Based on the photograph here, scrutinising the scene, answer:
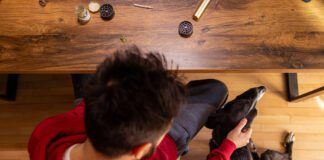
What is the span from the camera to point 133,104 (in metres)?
0.83

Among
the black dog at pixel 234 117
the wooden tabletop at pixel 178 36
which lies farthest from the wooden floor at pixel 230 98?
the wooden tabletop at pixel 178 36

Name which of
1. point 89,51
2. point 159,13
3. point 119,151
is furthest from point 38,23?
point 119,151

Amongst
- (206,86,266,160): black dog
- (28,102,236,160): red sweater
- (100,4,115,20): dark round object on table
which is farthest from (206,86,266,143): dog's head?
(100,4,115,20): dark round object on table

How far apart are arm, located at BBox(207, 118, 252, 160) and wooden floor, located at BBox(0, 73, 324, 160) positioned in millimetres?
528

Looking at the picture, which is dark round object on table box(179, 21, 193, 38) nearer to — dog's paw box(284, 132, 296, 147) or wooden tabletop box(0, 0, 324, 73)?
wooden tabletop box(0, 0, 324, 73)

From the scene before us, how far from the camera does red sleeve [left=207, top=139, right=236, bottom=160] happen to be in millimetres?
1382

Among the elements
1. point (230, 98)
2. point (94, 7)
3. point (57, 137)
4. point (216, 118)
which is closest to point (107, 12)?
point (94, 7)

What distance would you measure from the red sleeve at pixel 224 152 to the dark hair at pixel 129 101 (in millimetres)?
554

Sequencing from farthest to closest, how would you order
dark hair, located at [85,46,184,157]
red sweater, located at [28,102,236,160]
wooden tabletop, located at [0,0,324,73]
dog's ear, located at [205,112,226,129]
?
dog's ear, located at [205,112,226,129], wooden tabletop, located at [0,0,324,73], red sweater, located at [28,102,236,160], dark hair, located at [85,46,184,157]

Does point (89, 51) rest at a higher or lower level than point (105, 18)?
lower

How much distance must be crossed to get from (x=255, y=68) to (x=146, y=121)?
2.15ft

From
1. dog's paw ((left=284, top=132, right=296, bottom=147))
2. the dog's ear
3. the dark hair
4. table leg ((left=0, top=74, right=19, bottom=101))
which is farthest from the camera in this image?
table leg ((left=0, top=74, right=19, bottom=101))

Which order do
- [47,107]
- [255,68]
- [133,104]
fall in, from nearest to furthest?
[133,104]
[255,68]
[47,107]

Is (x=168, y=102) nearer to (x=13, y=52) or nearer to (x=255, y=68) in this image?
(x=255, y=68)
